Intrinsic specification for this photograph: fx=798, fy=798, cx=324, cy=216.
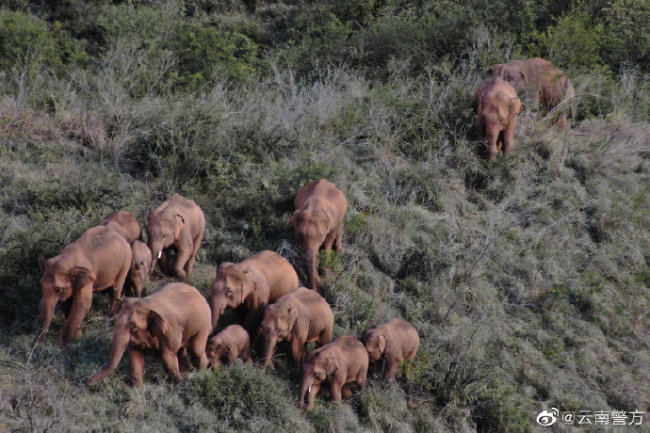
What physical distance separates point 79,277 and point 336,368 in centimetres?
334

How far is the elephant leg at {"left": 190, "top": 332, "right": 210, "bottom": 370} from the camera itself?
9.62 meters

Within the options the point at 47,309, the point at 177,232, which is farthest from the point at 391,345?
the point at 47,309

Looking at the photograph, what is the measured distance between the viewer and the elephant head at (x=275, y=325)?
9.96 metres

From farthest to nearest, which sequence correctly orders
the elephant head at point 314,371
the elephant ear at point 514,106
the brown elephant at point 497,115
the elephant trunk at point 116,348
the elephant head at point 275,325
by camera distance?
the elephant ear at point 514,106, the brown elephant at point 497,115, the elephant head at point 275,325, the elephant head at point 314,371, the elephant trunk at point 116,348

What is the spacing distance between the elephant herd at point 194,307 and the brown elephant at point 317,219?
22mm

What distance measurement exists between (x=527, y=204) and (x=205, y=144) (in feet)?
19.6

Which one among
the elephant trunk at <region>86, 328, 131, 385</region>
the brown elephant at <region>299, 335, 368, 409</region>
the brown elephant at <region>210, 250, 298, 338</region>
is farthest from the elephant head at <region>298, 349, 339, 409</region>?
the elephant trunk at <region>86, 328, 131, 385</region>

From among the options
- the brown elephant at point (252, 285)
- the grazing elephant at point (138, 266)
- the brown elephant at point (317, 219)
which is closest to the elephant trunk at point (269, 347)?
the brown elephant at point (252, 285)

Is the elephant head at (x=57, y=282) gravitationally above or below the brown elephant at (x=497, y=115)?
below

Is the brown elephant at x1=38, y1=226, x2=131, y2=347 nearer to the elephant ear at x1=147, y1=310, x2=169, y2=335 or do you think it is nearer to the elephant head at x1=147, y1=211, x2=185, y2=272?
the elephant head at x1=147, y1=211, x2=185, y2=272

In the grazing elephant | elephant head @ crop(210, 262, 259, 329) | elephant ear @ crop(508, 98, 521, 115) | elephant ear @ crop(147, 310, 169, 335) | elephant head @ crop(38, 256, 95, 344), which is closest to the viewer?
elephant ear @ crop(147, 310, 169, 335)

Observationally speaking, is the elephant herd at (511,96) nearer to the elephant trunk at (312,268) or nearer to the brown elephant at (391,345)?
the elephant trunk at (312,268)

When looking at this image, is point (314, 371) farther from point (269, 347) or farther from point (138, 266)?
point (138, 266)

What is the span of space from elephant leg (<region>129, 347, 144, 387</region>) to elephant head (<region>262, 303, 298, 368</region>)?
156 centimetres
